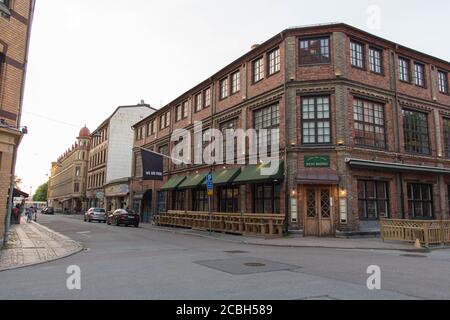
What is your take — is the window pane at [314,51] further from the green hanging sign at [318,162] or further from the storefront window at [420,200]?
the storefront window at [420,200]

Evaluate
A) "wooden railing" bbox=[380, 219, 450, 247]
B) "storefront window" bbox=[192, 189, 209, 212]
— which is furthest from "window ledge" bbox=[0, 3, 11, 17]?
"wooden railing" bbox=[380, 219, 450, 247]

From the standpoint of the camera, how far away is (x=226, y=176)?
22.9m

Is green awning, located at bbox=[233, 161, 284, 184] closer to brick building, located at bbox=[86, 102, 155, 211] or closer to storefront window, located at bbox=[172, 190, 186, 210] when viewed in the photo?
storefront window, located at bbox=[172, 190, 186, 210]

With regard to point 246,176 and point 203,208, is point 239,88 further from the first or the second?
point 203,208

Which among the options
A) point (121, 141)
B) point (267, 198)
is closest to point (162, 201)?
point (267, 198)

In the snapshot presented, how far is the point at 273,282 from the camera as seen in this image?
7273 mm

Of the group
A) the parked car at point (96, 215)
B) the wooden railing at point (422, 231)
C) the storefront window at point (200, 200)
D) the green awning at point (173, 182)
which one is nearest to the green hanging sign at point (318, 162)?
the wooden railing at point (422, 231)

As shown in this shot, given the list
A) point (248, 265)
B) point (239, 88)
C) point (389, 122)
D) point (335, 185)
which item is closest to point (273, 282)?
point (248, 265)

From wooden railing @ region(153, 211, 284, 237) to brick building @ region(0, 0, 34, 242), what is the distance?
10558 millimetres

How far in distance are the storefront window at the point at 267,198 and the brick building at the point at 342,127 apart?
0.06m

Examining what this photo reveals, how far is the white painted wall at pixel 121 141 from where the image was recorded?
50625 mm

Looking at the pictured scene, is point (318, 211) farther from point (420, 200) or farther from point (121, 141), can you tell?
point (121, 141)

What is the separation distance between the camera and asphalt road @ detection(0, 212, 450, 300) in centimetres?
629

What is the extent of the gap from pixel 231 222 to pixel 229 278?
1356 centimetres
